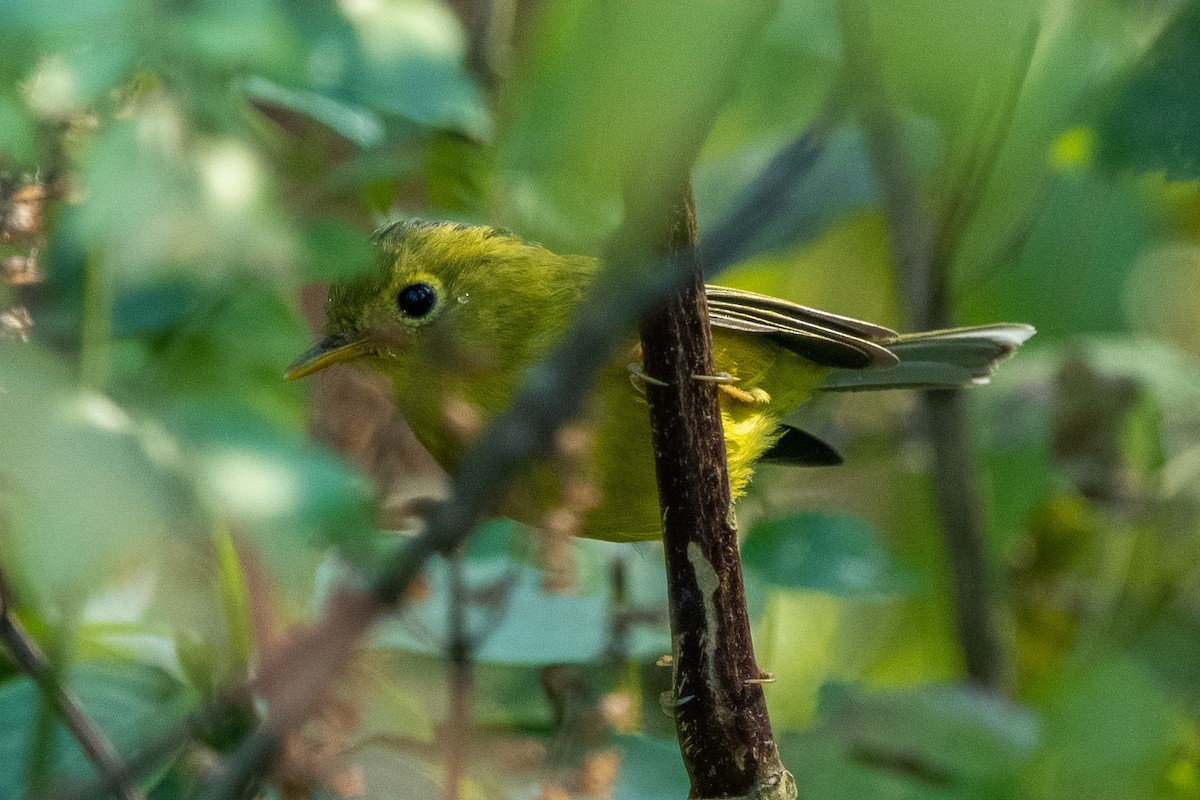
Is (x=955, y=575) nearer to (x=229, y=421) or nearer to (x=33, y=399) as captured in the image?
(x=229, y=421)

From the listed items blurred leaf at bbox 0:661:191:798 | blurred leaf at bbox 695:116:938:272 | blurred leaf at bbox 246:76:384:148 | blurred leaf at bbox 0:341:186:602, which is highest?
blurred leaf at bbox 695:116:938:272

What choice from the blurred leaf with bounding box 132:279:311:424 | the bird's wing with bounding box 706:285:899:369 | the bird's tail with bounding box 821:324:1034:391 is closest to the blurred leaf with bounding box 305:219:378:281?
the blurred leaf with bounding box 132:279:311:424

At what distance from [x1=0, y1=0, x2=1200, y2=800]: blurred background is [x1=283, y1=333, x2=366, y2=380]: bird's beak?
0.13 ft

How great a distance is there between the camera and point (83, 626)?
2.40 m

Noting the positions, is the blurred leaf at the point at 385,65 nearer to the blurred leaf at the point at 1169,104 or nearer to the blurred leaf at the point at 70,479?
the blurred leaf at the point at 70,479

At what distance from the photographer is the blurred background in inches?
55.2

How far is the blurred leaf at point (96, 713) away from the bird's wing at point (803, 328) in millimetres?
1292

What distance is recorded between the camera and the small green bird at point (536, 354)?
262 centimetres

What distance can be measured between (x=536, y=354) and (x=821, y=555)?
76 cm

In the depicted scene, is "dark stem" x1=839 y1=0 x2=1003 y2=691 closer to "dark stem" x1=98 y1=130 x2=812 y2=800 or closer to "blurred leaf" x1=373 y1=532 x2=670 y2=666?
"blurred leaf" x1=373 y1=532 x2=670 y2=666

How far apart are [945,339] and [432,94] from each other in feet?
4.97

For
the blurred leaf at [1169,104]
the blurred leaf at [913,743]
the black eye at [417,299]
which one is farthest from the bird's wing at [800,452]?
the blurred leaf at [1169,104]

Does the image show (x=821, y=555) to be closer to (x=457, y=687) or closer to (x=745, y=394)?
(x=745, y=394)

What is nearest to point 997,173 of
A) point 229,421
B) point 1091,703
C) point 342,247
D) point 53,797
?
point 1091,703
